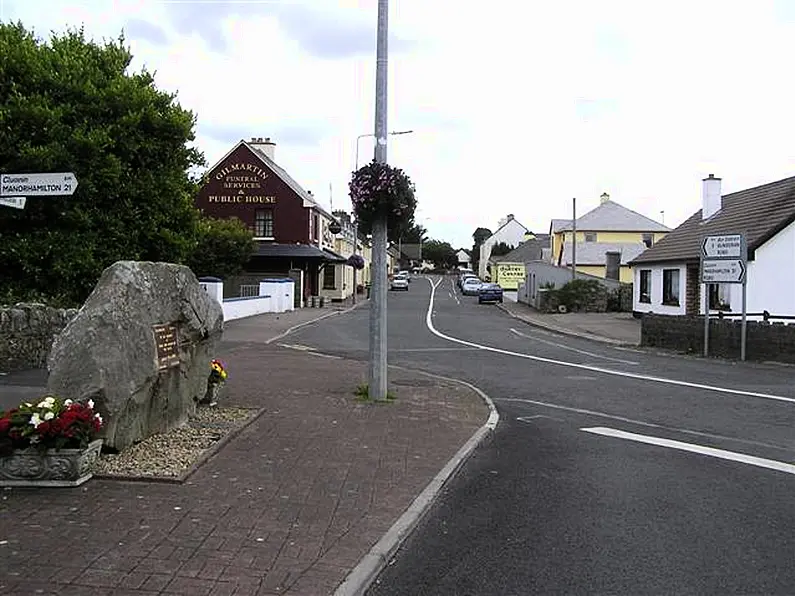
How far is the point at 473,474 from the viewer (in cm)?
820

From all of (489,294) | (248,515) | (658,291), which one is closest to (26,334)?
(248,515)

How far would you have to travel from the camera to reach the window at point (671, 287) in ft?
113

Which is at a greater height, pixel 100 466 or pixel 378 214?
pixel 378 214

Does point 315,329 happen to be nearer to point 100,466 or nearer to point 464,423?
point 464,423

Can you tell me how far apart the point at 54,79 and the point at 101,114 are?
1.12 meters

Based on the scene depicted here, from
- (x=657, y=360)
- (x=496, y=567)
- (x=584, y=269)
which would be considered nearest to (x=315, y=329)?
(x=657, y=360)

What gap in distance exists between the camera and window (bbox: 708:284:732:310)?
30.2 meters

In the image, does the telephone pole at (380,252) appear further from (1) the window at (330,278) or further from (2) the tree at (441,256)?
(2) the tree at (441,256)

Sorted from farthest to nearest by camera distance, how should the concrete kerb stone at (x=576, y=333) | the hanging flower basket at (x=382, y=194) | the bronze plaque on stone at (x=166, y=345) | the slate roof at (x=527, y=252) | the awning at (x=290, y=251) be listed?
the slate roof at (x=527, y=252), the awning at (x=290, y=251), the concrete kerb stone at (x=576, y=333), the hanging flower basket at (x=382, y=194), the bronze plaque on stone at (x=166, y=345)

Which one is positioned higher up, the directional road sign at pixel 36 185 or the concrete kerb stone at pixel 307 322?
the directional road sign at pixel 36 185

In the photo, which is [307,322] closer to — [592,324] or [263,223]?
[592,324]

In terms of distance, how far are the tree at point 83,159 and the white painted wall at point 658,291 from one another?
2095 centimetres

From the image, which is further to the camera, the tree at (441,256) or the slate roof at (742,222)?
the tree at (441,256)

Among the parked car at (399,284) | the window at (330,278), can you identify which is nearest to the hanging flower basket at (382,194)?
the window at (330,278)
